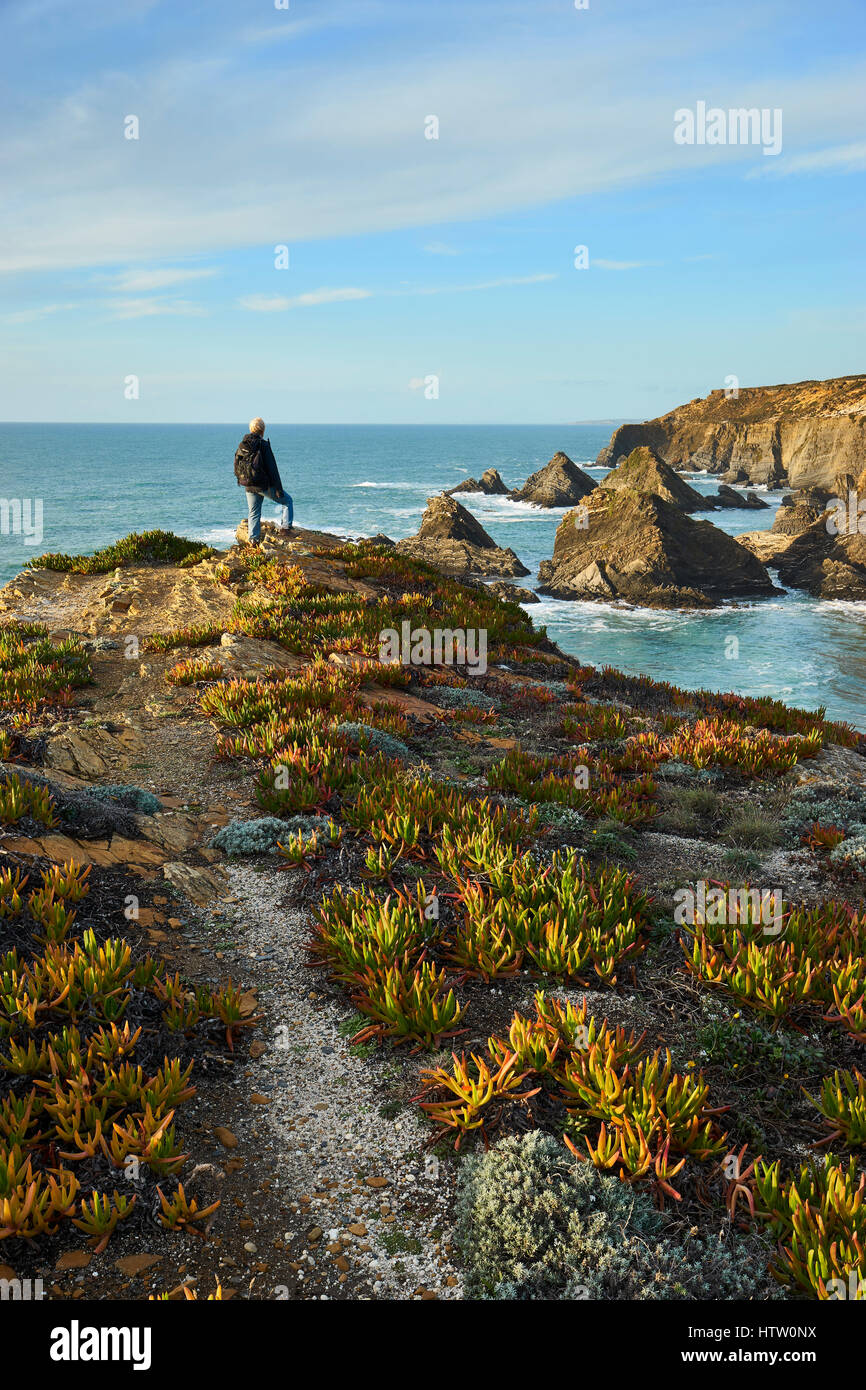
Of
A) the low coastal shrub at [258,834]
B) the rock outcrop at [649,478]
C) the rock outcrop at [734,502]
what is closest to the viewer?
the low coastal shrub at [258,834]

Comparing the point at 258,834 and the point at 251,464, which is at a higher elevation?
the point at 251,464

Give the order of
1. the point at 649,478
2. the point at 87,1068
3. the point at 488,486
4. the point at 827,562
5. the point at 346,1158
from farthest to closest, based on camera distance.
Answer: the point at 488,486 < the point at 649,478 < the point at 827,562 < the point at 87,1068 < the point at 346,1158

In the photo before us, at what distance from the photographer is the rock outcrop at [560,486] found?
8612cm

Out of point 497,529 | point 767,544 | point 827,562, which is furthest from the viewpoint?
point 497,529

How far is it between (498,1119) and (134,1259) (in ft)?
5.71

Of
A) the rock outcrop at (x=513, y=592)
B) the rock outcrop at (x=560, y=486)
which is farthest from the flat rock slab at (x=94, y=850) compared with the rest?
the rock outcrop at (x=560, y=486)

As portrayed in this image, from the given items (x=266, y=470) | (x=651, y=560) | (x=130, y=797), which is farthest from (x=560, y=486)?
(x=130, y=797)

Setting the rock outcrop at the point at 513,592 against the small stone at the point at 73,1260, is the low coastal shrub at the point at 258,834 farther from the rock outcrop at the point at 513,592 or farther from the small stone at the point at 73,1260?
the rock outcrop at the point at 513,592
